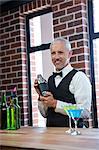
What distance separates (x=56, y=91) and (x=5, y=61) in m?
1.65

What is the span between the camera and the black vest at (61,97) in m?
1.95

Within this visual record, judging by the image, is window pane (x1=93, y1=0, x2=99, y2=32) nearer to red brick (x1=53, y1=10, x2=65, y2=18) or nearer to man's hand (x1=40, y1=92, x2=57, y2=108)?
red brick (x1=53, y1=10, x2=65, y2=18)

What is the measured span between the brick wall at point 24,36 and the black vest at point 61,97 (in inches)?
30.3

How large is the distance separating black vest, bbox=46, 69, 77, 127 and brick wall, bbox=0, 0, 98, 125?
769 mm

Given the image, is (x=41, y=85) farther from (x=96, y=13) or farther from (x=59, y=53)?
(x=96, y=13)

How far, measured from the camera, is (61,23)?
3045 millimetres

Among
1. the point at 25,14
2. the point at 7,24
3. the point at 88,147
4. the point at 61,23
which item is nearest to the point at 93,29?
the point at 61,23

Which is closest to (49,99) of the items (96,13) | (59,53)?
(59,53)

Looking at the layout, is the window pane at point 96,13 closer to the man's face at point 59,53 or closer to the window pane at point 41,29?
the window pane at point 41,29

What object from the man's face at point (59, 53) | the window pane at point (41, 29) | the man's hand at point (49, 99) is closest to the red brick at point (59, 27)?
the window pane at point (41, 29)

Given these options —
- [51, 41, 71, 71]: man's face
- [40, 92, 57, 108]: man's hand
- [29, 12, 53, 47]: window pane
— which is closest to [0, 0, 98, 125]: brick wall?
[29, 12, 53, 47]: window pane

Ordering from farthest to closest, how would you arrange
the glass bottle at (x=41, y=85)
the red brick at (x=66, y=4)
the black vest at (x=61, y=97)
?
the red brick at (x=66, y=4) → the black vest at (x=61, y=97) → the glass bottle at (x=41, y=85)

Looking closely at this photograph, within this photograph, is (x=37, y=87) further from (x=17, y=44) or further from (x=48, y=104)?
(x=17, y=44)

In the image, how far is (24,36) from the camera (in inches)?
136
